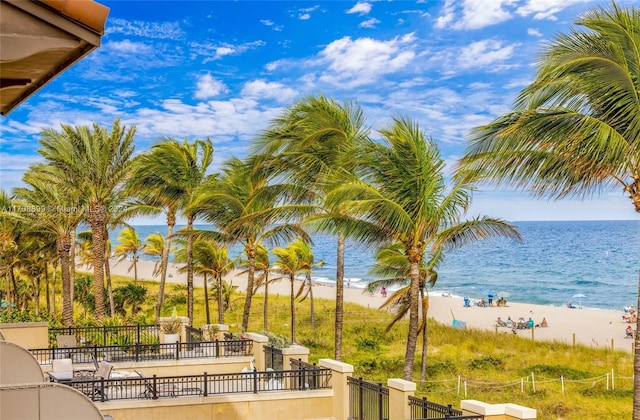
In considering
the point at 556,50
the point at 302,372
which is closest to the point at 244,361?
the point at 302,372

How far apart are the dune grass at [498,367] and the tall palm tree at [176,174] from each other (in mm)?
5351

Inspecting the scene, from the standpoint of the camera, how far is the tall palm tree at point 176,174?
32.4 m

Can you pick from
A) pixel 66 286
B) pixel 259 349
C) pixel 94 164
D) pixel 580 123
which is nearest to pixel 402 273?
A: pixel 259 349

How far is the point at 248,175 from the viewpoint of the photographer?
28.1m

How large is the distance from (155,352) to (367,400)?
9.22 m

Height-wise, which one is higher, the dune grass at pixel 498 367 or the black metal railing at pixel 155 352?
the black metal railing at pixel 155 352

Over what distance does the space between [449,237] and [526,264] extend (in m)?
125

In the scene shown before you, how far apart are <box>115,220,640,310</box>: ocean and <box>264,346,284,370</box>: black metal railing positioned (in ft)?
203

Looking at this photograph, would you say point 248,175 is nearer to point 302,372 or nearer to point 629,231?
point 302,372

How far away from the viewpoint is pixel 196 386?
55.4 ft

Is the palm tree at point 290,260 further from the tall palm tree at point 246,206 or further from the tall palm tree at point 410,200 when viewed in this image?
the tall palm tree at point 410,200

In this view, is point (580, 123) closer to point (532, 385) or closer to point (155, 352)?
point (155, 352)

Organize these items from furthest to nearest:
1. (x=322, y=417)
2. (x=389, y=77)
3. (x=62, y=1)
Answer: (x=389, y=77) → (x=322, y=417) → (x=62, y=1)

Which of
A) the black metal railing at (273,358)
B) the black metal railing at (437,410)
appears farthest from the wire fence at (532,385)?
the black metal railing at (437,410)
